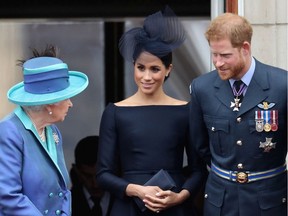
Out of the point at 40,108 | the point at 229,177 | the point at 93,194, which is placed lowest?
the point at 93,194

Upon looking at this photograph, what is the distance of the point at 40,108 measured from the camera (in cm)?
468

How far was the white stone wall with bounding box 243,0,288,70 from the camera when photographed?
218 inches

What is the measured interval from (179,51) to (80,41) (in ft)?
2.91

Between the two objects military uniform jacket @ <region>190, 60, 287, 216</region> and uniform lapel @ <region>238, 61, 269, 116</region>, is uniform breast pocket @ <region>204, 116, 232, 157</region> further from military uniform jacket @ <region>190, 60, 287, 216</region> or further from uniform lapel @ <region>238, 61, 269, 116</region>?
uniform lapel @ <region>238, 61, 269, 116</region>

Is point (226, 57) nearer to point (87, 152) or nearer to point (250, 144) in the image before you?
point (250, 144)

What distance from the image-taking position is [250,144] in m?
4.85

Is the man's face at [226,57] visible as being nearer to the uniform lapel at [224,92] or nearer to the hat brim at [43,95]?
the uniform lapel at [224,92]

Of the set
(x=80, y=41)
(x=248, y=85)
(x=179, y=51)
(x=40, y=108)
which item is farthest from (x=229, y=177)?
(x=80, y=41)

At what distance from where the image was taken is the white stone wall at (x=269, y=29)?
5.55 m

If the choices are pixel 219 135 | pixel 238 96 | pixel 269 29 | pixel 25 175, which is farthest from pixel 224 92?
pixel 25 175

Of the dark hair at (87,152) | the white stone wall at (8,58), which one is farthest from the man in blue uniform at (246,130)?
the white stone wall at (8,58)

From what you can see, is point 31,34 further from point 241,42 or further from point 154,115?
point 241,42

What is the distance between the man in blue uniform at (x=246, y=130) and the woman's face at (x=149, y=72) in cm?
43

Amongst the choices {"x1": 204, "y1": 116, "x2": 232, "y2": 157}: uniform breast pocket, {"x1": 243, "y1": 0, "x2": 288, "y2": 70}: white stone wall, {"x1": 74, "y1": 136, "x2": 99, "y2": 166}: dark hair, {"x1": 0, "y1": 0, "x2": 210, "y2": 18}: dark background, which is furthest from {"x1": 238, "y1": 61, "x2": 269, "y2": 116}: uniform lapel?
{"x1": 0, "y1": 0, "x2": 210, "y2": 18}: dark background
